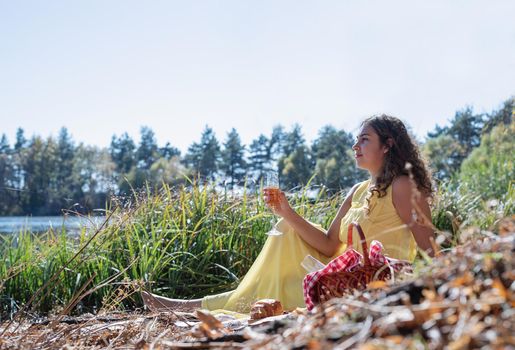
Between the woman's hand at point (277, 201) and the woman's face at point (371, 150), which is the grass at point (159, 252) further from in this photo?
the woman's face at point (371, 150)

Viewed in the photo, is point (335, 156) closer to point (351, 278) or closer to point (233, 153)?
point (233, 153)

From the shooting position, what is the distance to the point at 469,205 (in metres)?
7.18

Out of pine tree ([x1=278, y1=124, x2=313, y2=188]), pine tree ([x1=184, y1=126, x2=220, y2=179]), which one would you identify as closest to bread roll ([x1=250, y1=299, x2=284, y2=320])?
pine tree ([x1=278, y1=124, x2=313, y2=188])

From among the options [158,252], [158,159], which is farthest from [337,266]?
[158,159]

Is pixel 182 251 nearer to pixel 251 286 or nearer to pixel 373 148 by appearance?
pixel 251 286

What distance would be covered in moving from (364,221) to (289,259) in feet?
1.74

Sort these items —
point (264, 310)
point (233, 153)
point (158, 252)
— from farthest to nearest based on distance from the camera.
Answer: point (233, 153) < point (158, 252) < point (264, 310)

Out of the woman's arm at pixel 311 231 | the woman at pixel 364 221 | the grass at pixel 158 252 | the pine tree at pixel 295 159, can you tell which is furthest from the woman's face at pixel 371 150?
the pine tree at pixel 295 159

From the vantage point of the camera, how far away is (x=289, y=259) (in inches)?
146

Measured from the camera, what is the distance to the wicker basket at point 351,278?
2252mm

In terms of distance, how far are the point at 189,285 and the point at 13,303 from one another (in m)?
1.33

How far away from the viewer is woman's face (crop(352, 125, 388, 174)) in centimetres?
357

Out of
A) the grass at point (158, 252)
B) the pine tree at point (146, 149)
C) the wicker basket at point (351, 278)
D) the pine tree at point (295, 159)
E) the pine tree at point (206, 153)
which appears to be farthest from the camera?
the pine tree at point (146, 149)

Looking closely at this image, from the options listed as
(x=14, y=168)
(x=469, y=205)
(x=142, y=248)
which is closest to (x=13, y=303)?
(x=142, y=248)
